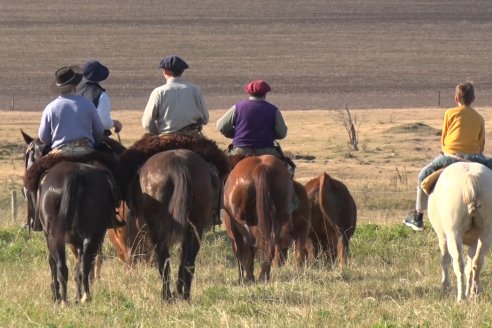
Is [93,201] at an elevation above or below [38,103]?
above

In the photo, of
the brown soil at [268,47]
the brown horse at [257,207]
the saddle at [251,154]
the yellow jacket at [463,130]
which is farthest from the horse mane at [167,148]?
the brown soil at [268,47]

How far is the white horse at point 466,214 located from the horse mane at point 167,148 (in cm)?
215

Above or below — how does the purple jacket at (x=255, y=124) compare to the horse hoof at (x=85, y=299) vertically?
above

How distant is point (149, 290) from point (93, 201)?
1.18 m

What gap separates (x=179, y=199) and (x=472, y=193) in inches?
99.1

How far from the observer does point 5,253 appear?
567 inches

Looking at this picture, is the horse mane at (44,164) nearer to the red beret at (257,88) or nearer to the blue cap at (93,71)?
the blue cap at (93,71)

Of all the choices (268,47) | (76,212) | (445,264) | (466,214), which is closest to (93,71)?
(76,212)

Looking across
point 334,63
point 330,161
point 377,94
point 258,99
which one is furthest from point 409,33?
point 258,99

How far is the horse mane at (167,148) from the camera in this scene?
12008 millimetres

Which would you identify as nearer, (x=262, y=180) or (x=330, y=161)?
(x=262, y=180)

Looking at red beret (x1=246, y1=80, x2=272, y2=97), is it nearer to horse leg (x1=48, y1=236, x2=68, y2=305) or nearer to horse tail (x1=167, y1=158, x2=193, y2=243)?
horse tail (x1=167, y1=158, x2=193, y2=243)

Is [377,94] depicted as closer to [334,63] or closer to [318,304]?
[334,63]

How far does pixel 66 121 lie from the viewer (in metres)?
11.8
